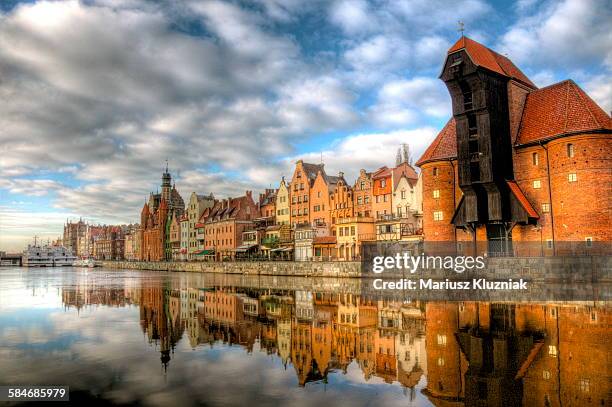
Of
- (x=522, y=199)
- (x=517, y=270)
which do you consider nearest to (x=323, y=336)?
(x=517, y=270)

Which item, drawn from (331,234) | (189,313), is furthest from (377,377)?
(331,234)

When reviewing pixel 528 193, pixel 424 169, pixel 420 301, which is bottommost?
pixel 420 301

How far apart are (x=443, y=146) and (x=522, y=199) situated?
35.4 feet

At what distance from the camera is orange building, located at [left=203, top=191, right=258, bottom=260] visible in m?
97.1

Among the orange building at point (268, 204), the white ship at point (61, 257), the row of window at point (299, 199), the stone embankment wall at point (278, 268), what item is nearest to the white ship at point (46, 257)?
the white ship at point (61, 257)

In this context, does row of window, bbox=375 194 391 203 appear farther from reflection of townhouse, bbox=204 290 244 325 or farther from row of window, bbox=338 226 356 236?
reflection of townhouse, bbox=204 290 244 325

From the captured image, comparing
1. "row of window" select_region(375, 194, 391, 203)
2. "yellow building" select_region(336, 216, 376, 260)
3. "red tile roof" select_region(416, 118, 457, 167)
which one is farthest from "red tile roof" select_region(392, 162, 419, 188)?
"red tile roof" select_region(416, 118, 457, 167)

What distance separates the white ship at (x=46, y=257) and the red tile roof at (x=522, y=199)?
16071cm

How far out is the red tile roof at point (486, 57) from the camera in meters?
44.2

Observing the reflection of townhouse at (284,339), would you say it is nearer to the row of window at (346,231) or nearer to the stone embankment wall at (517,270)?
the stone embankment wall at (517,270)

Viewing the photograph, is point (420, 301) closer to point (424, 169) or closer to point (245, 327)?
point (245, 327)

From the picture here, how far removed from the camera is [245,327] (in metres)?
19.3

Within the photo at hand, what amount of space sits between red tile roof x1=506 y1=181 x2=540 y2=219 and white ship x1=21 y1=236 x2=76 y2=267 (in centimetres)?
16071

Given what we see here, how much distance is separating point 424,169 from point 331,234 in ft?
80.7
